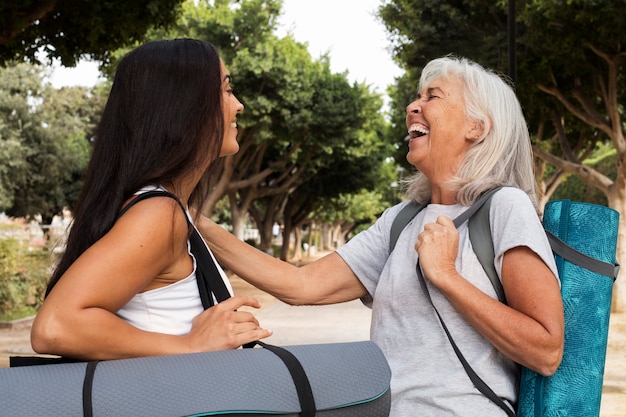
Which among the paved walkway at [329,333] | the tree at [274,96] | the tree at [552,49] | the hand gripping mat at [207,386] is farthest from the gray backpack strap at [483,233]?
the tree at [274,96]

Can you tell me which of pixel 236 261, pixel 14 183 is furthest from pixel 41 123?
pixel 236 261

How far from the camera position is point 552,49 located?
49.1ft

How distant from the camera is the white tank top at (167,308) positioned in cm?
189

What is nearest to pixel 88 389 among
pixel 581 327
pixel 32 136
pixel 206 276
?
pixel 206 276

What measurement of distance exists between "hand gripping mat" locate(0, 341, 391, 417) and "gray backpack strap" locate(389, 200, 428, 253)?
0.81 m

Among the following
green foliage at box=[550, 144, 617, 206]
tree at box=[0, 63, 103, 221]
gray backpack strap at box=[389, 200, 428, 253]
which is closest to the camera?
gray backpack strap at box=[389, 200, 428, 253]

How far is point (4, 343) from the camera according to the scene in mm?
11320

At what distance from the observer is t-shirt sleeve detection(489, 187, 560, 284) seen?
7.09 ft

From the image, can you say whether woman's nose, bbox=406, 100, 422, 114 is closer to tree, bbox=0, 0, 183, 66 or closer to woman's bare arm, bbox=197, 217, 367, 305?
woman's bare arm, bbox=197, 217, 367, 305

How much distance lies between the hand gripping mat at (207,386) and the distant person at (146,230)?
96 mm

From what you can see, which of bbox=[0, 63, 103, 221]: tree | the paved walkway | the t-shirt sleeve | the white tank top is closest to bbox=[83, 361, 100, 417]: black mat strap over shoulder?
the white tank top

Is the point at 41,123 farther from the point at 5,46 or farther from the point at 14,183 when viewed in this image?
the point at 5,46

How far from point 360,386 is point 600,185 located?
49.4 feet

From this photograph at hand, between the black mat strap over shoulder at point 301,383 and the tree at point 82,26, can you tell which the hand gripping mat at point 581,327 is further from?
the tree at point 82,26
